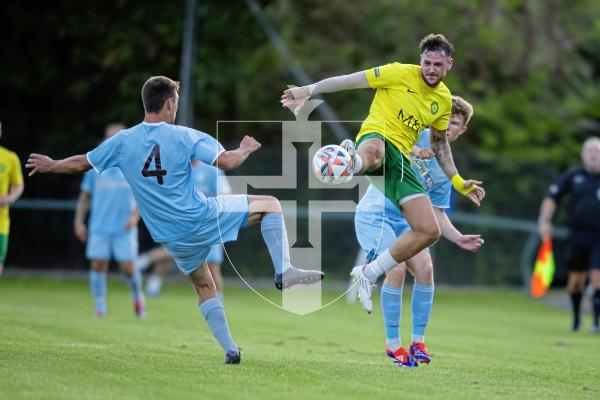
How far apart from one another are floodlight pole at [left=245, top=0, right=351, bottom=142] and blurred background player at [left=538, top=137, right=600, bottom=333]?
25.0 feet

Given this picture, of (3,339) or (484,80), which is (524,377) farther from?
(484,80)

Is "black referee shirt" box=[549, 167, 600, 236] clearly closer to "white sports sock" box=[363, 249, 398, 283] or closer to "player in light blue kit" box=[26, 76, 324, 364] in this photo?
"white sports sock" box=[363, 249, 398, 283]

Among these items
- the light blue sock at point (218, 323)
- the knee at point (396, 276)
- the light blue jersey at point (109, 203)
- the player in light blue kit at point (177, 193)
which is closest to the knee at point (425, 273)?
the knee at point (396, 276)

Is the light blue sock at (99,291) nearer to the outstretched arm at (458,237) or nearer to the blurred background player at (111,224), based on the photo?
the blurred background player at (111,224)

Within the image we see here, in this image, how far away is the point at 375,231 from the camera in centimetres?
930

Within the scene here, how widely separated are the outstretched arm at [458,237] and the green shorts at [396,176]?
70 centimetres

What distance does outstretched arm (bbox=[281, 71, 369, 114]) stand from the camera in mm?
8320

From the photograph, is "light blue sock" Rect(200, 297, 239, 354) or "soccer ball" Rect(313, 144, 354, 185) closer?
"soccer ball" Rect(313, 144, 354, 185)

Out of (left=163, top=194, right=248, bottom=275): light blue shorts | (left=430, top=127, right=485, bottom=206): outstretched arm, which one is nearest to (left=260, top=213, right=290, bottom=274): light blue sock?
(left=163, top=194, right=248, bottom=275): light blue shorts

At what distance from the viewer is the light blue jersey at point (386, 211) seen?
30.4 ft

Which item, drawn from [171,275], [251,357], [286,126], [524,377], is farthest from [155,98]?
[286,126]

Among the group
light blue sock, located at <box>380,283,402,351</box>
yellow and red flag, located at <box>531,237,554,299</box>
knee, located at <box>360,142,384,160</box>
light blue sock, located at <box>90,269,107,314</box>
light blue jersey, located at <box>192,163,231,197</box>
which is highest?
knee, located at <box>360,142,384,160</box>

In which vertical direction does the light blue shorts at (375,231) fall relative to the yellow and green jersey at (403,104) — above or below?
below

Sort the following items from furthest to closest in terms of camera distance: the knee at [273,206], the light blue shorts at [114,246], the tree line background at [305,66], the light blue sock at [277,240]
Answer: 1. the tree line background at [305,66]
2. the light blue shorts at [114,246]
3. the knee at [273,206]
4. the light blue sock at [277,240]
